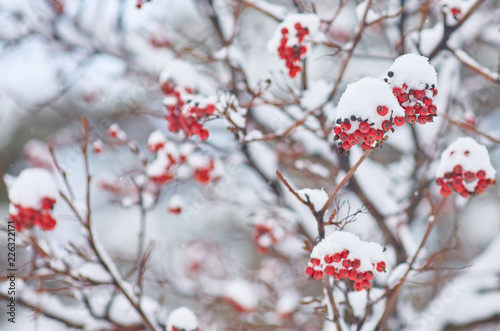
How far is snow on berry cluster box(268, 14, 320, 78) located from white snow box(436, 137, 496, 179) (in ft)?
A: 3.42

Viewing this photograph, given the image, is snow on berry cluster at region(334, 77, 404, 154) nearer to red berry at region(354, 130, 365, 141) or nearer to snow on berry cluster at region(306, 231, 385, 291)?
red berry at region(354, 130, 365, 141)

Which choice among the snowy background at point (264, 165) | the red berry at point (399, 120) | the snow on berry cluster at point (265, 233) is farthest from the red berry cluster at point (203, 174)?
the red berry at point (399, 120)

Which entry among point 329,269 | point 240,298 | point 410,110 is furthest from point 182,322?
point 240,298

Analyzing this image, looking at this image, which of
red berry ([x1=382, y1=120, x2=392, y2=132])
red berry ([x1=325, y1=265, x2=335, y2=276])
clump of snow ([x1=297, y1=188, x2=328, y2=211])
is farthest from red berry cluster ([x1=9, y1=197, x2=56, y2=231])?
red berry ([x1=382, y1=120, x2=392, y2=132])

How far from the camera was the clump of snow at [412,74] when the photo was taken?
1627mm

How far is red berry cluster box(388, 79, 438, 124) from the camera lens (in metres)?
1.64

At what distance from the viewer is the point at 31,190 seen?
2309 mm

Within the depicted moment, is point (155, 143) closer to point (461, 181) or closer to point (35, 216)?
point (35, 216)

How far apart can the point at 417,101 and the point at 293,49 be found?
3.24ft

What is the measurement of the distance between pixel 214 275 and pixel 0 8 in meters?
4.89

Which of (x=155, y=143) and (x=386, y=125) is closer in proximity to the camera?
(x=386, y=125)

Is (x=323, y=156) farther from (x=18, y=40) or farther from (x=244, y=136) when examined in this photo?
(x=18, y=40)

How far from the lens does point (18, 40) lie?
14.5ft

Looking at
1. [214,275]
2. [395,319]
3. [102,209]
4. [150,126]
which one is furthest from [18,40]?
[102,209]
